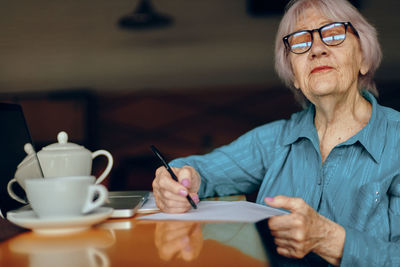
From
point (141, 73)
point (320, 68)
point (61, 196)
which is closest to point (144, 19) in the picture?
point (141, 73)

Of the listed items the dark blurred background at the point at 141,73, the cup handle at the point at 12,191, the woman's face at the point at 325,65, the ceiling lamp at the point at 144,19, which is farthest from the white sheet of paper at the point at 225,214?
the ceiling lamp at the point at 144,19

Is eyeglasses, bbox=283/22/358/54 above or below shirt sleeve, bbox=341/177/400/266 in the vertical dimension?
above

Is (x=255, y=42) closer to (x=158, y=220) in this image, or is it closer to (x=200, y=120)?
(x=200, y=120)

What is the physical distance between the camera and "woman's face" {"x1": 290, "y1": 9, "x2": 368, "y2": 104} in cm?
124

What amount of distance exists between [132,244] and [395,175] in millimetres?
736

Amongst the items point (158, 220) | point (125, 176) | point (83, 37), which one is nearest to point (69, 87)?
point (83, 37)

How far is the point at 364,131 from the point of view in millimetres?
1178

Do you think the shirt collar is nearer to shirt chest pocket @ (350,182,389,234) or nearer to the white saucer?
shirt chest pocket @ (350,182,389,234)

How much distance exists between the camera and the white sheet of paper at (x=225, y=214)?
2.79ft

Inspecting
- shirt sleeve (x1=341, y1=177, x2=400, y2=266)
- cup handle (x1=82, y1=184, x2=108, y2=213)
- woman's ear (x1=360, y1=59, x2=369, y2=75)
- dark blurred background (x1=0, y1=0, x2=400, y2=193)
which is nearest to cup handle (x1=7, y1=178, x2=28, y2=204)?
cup handle (x1=82, y1=184, x2=108, y2=213)

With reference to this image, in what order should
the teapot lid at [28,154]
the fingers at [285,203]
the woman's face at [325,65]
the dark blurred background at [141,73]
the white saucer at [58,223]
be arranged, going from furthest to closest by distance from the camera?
the dark blurred background at [141,73], the woman's face at [325,65], the teapot lid at [28,154], the fingers at [285,203], the white saucer at [58,223]

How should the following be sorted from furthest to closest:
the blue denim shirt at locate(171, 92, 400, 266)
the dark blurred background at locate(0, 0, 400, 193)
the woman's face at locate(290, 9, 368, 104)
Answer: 1. the dark blurred background at locate(0, 0, 400, 193)
2. the woman's face at locate(290, 9, 368, 104)
3. the blue denim shirt at locate(171, 92, 400, 266)

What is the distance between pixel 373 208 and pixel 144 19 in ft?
8.43

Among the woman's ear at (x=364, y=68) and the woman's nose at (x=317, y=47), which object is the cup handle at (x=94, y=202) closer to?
the woman's nose at (x=317, y=47)
